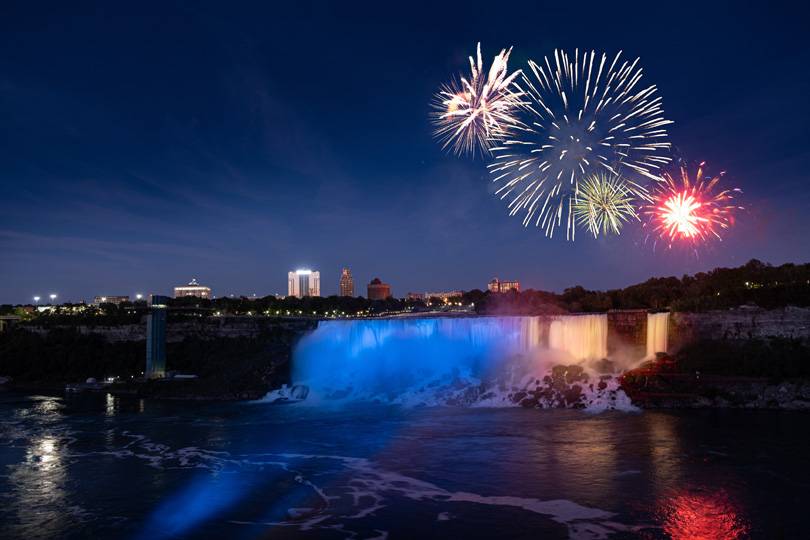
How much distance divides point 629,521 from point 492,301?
56898 millimetres

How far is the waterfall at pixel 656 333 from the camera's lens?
36.1 meters

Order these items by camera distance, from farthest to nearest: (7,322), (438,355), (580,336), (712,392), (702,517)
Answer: (7,322) < (438,355) < (580,336) < (712,392) < (702,517)

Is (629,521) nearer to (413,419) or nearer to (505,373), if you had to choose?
(413,419)

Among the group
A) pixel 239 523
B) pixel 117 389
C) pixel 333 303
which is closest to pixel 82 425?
pixel 117 389

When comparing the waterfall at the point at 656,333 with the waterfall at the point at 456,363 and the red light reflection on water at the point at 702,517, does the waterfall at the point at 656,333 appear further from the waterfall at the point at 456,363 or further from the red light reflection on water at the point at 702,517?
the red light reflection on water at the point at 702,517

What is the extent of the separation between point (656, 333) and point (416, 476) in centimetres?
2196

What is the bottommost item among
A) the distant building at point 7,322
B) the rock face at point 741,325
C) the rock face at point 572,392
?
the rock face at point 572,392

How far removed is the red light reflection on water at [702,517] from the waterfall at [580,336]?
20.2m

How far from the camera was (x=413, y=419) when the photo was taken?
29625 millimetres

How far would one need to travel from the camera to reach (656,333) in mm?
36281

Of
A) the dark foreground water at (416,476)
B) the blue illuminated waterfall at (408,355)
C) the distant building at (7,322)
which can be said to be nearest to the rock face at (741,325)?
the dark foreground water at (416,476)

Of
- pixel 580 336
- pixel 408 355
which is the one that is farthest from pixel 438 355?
pixel 580 336

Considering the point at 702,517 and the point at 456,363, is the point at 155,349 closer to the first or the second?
the point at 456,363

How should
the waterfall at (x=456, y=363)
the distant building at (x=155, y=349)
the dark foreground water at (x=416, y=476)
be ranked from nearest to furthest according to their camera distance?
the dark foreground water at (x=416, y=476)
the waterfall at (x=456, y=363)
the distant building at (x=155, y=349)
